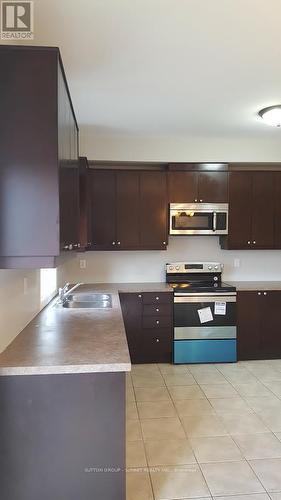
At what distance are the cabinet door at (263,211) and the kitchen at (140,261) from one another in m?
0.02

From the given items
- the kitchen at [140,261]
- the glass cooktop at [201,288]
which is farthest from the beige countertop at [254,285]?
the glass cooktop at [201,288]

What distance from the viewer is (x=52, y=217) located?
67.1 inches

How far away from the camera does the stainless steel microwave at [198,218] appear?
4.37 m

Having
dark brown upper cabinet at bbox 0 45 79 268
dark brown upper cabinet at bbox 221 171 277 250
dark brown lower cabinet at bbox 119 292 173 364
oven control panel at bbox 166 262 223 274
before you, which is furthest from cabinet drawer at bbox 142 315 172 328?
dark brown upper cabinet at bbox 0 45 79 268

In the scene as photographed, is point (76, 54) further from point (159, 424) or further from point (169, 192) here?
point (159, 424)

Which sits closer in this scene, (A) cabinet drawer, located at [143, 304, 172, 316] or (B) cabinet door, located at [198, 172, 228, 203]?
(A) cabinet drawer, located at [143, 304, 172, 316]

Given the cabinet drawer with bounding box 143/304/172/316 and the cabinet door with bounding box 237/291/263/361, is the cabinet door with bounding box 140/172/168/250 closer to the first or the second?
the cabinet drawer with bounding box 143/304/172/316

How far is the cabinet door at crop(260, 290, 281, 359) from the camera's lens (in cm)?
429

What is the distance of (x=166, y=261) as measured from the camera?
4727mm

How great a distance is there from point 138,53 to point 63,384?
207 cm

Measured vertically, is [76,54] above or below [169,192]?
above

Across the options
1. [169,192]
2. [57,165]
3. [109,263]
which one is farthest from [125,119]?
[57,165]

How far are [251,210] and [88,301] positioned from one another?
2.33 m

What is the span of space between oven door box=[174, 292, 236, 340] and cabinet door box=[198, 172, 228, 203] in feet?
3.83
